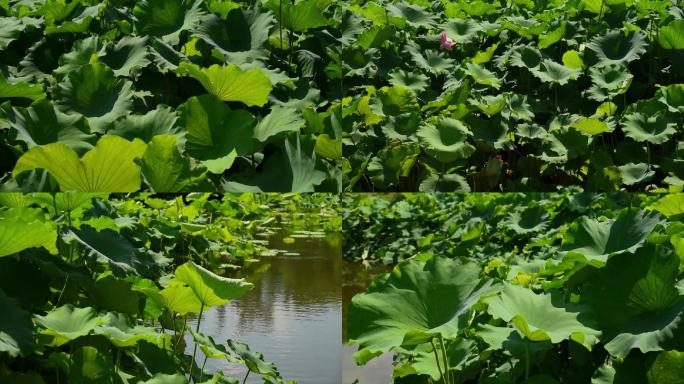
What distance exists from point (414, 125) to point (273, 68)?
1.65ft

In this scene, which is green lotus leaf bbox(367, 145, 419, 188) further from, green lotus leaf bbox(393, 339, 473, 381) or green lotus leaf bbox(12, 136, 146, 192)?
green lotus leaf bbox(393, 339, 473, 381)

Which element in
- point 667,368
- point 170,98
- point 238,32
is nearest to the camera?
point 667,368

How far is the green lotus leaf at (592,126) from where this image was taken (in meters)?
2.56

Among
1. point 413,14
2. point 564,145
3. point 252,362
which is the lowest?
point 252,362

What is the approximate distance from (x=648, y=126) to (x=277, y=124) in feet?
4.26

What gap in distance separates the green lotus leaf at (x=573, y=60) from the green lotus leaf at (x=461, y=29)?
0.38 metres

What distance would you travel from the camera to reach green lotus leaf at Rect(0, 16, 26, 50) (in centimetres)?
252

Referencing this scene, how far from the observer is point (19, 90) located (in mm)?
2109

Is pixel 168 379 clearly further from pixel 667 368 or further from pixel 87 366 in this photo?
pixel 667 368

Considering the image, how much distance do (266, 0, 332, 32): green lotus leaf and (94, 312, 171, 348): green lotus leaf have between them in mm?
1374

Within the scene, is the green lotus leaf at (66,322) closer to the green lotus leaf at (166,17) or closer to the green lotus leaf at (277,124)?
the green lotus leaf at (277,124)

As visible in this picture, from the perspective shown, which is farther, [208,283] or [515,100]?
[515,100]

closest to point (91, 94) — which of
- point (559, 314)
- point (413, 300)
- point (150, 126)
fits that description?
point (150, 126)

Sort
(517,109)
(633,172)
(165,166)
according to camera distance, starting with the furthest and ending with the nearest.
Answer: (517,109) → (633,172) → (165,166)
